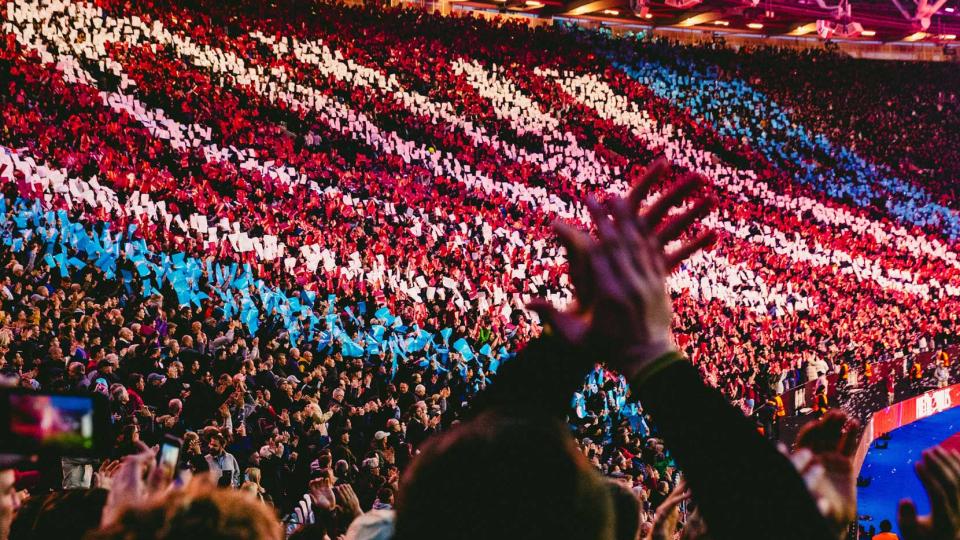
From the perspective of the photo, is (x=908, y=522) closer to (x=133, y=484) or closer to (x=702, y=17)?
(x=133, y=484)

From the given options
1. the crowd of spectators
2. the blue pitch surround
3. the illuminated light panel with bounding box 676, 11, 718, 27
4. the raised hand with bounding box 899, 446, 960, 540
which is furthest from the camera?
the illuminated light panel with bounding box 676, 11, 718, 27

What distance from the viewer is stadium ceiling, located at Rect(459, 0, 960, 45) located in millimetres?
26916

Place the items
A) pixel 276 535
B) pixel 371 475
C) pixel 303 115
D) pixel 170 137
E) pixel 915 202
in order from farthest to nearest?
pixel 915 202
pixel 303 115
pixel 170 137
pixel 371 475
pixel 276 535

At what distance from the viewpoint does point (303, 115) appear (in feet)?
60.4

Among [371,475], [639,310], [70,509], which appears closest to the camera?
[639,310]

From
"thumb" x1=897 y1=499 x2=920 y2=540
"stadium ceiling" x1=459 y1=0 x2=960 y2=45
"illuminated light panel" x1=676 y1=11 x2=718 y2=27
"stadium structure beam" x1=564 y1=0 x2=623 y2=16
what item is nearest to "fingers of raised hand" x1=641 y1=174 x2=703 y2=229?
"thumb" x1=897 y1=499 x2=920 y2=540

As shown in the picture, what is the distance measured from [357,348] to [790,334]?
32.2 ft

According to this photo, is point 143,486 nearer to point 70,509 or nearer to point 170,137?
point 70,509

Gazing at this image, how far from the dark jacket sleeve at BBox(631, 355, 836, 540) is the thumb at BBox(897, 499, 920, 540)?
1.07ft

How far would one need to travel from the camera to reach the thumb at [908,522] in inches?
48.4

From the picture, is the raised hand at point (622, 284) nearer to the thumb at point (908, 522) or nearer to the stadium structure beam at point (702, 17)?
the thumb at point (908, 522)

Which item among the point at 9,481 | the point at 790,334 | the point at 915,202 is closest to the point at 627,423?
the point at 790,334

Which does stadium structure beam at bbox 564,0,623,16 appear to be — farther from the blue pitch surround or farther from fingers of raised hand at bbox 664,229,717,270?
fingers of raised hand at bbox 664,229,717,270

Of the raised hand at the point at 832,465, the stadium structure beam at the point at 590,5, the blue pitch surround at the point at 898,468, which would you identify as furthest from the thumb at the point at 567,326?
the stadium structure beam at the point at 590,5
